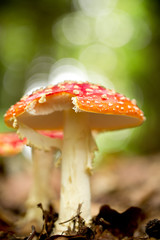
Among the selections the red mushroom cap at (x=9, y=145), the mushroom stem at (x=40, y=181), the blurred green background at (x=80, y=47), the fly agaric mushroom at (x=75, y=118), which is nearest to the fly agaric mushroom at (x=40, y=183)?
the mushroom stem at (x=40, y=181)

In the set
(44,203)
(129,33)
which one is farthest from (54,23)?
(44,203)

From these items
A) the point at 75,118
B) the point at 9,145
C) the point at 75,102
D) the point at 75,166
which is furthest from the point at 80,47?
the point at 75,102

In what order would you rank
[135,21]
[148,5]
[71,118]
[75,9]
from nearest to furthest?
1. [71,118]
2. [148,5]
3. [135,21]
4. [75,9]

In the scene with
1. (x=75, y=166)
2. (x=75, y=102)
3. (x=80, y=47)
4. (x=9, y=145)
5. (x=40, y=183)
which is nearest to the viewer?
(x=75, y=102)

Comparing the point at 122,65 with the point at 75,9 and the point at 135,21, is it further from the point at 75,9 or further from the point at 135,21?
the point at 75,9

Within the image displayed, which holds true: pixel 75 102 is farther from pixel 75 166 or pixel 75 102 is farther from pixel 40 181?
pixel 40 181

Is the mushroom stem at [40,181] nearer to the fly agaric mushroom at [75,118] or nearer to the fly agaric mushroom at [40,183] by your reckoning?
the fly agaric mushroom at [40,183]
